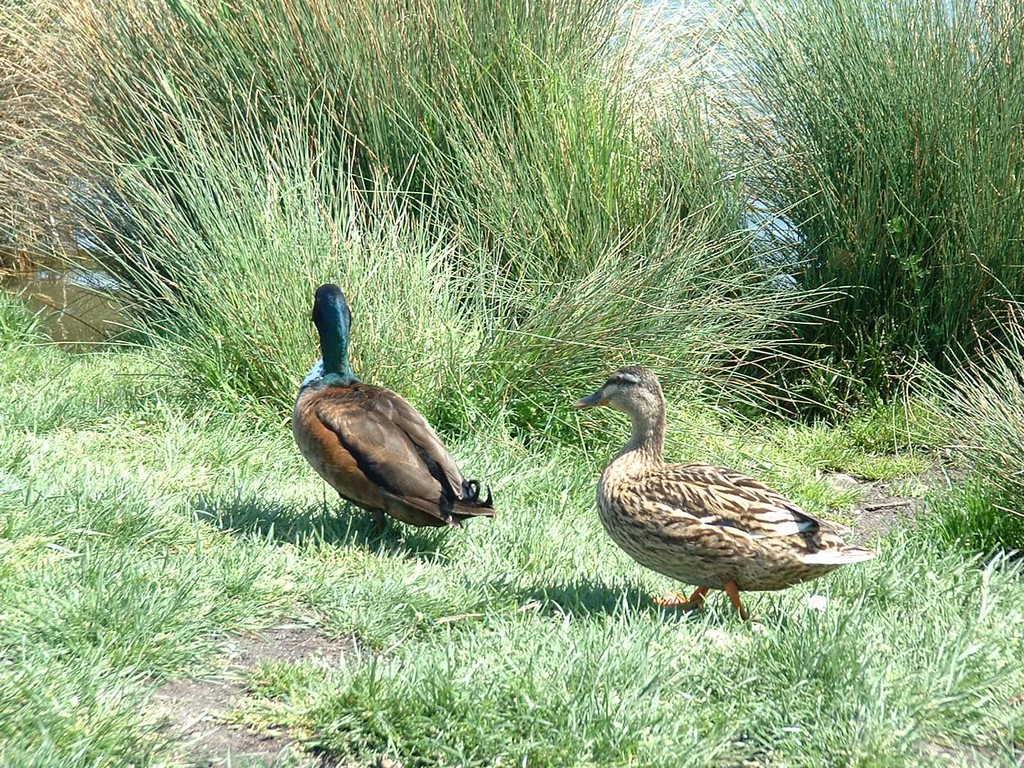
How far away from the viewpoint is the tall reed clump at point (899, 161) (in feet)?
24.8

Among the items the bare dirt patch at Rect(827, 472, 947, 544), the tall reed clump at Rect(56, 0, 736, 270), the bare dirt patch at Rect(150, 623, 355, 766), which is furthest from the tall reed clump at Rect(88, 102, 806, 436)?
the bare dirt patch at Rect(150, 623, 355, 766)

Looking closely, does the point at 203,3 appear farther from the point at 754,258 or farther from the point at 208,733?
the point at 208,733

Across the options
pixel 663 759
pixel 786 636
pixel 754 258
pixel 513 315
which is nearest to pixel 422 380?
pixel 513 315

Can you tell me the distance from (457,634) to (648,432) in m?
1.29

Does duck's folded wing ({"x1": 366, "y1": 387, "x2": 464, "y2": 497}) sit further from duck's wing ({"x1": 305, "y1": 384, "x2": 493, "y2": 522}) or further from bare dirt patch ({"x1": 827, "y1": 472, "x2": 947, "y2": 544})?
bare dirt patch ({"x1": 827, "y1": 472, "x2": 947, "y2": 544})

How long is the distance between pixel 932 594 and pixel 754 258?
3.91 metres

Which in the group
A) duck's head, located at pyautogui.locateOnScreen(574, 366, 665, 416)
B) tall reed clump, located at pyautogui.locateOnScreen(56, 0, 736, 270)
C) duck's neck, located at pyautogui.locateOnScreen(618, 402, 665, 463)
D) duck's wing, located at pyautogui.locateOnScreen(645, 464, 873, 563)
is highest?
tall reed clump, located at pyautogui.locateOnScreen(56, 0, 736, 270)

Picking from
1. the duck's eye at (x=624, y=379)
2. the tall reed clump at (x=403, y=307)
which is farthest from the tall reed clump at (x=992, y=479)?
the tall reed clump at (x=403, y=307)

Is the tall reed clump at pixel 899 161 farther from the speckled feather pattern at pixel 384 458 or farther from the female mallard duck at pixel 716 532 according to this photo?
the speckled feather pattern at pixel 384 458

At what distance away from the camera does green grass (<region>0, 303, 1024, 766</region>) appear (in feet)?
10.4

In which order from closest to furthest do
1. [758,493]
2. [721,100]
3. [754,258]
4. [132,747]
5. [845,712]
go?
1. [132,747]
2. [845,712]
3. [758,493]
4. [754,258]
5. [721,100]

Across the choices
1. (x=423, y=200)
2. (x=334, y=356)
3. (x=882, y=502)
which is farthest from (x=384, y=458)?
(x=423, y=200)

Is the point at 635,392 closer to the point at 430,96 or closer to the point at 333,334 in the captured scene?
the point at 333,334

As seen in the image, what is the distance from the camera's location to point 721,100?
863 cm
